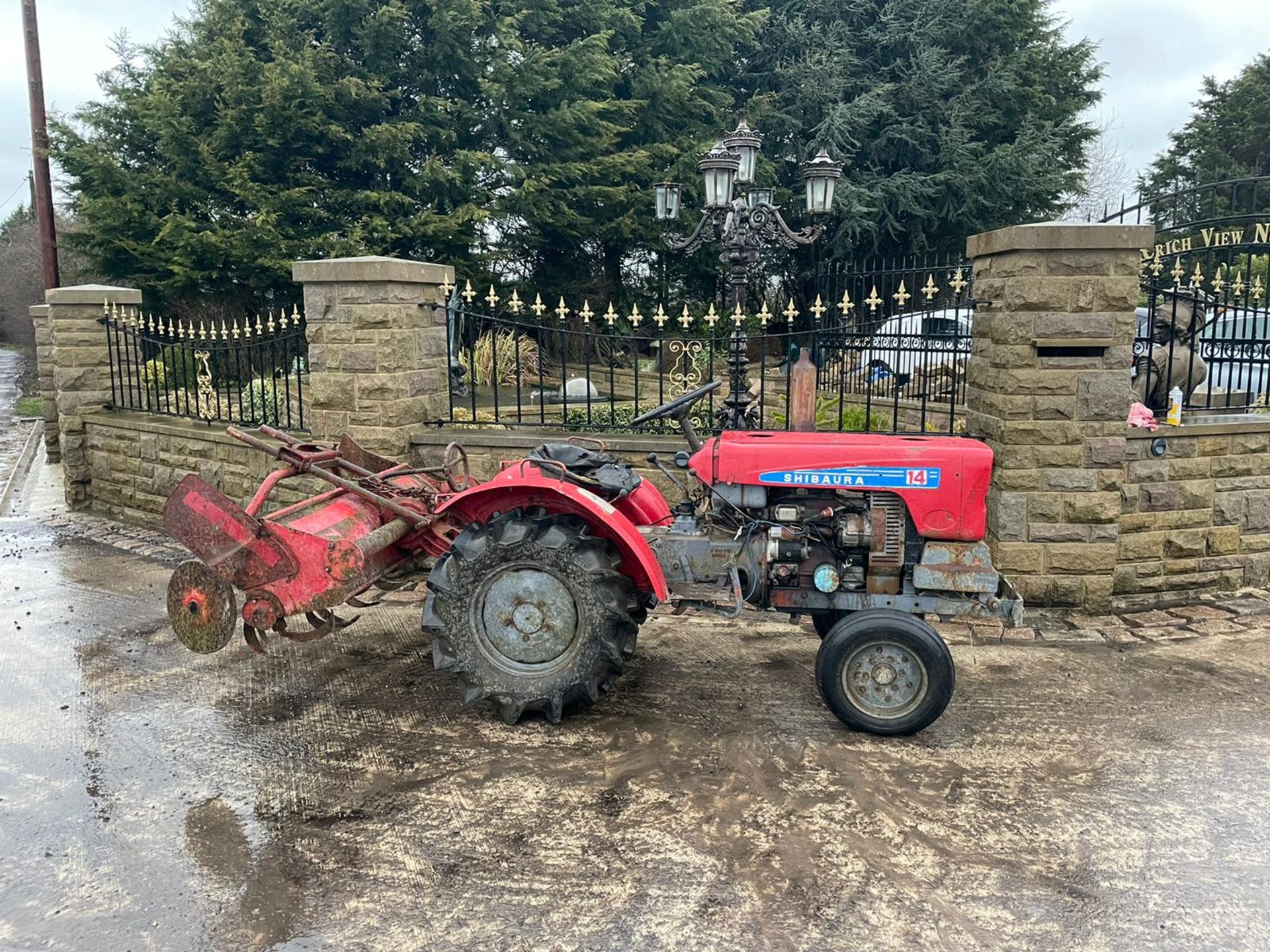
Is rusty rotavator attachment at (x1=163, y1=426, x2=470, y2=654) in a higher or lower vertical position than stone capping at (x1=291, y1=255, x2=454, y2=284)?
lower

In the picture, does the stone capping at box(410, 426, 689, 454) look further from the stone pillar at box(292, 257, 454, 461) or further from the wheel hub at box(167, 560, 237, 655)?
the wheel hub at box(167, 560, 237, 655)

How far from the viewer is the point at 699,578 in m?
4.16

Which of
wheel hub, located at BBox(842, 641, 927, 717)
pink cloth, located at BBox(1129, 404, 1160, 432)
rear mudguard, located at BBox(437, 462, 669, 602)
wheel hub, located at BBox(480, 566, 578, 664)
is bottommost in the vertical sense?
wheel hub, located at BBox(842, 641, 927, 717)

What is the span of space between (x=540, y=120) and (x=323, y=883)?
15.6 meters

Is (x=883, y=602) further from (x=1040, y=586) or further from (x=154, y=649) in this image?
(x=154, y=649)

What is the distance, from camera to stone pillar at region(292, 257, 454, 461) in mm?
6000

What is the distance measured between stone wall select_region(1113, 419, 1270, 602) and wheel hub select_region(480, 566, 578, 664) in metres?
3.65

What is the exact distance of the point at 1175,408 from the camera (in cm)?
561

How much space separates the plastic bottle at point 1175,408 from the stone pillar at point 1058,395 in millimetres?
438

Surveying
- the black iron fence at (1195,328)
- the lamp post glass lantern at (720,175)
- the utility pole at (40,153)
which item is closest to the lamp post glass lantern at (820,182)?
the lamp post glass lantern at (720,175)

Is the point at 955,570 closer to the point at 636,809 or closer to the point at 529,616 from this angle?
the point at 636,809

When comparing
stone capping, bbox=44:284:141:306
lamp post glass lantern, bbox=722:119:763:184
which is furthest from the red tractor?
stone capping, bbox=44:284:141:306

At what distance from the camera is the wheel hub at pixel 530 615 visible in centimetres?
386

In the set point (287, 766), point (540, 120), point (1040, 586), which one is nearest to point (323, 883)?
point (287, 766)
